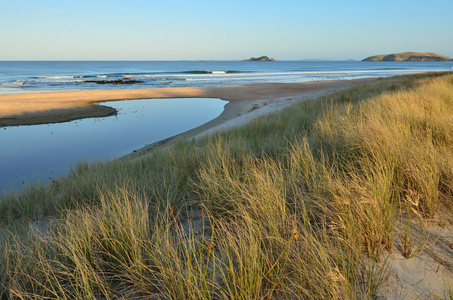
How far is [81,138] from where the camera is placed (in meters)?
11.0

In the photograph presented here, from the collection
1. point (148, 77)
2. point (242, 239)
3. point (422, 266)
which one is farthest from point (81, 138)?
point (148, 77)

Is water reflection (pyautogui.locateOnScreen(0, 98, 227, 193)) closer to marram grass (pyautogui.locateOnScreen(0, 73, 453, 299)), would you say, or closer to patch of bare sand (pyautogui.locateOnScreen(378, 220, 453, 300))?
marram grass (pyautogui.locateOnScreen(0, 73, 453, 299))

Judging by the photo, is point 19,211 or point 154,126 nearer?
point 19,211

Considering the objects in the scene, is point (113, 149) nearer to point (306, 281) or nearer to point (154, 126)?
point (154, 126)

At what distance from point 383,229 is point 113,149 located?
909 cm

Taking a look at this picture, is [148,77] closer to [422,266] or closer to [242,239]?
[242,239]

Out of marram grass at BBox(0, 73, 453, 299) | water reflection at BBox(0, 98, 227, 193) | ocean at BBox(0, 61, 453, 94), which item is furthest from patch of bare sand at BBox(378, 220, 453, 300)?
ocean at BBox(0, 61, 453, 94)

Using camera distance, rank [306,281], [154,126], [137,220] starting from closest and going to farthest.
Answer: [306,281] → [137,220] → [154,126]

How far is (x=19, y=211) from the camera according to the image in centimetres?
393

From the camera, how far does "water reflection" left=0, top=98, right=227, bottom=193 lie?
7977 mm

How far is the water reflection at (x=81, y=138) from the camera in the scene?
7.98 metres

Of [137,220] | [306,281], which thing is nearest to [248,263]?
[306,281]

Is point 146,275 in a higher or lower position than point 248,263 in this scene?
lower

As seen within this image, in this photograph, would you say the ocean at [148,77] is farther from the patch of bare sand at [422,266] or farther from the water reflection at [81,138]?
the patch of bare sand at [422,266]
